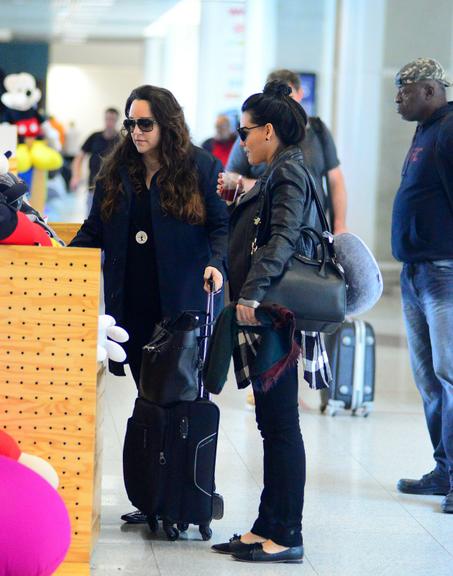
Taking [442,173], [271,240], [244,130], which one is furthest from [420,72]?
[271,240]

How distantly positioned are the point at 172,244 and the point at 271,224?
0.55 metres

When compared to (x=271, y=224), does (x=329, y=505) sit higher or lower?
lower

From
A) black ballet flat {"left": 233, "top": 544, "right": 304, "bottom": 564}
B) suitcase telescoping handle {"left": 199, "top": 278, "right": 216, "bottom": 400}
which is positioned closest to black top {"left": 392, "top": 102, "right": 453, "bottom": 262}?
suitcase telescoping handle {"left": 199, "top": 278, "right": 216, "bottom": 400}

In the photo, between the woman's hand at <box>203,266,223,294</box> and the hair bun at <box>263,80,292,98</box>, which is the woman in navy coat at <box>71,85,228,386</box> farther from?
the hair bun at <box>263,80,292,98</box>

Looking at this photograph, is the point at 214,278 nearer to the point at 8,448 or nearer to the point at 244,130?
the point at 244,130

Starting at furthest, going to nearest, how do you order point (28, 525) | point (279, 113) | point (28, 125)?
point (28, 125) < point (279, 113) < point (28, 525)

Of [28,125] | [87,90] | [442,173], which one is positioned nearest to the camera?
[442,173]

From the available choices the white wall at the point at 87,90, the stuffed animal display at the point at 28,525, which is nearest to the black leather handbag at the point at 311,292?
the stuffed animal display at the point at 28,525

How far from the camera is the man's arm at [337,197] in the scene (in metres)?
6.06

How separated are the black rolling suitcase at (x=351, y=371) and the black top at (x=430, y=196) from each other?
1717 millimetres

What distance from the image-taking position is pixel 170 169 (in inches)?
157

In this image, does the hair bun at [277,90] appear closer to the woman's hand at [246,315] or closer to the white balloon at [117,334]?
the woman's hand at [246,315]

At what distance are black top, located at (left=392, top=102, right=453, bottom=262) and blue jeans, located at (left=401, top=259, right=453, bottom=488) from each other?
7 cm

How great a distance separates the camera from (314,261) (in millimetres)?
3592
